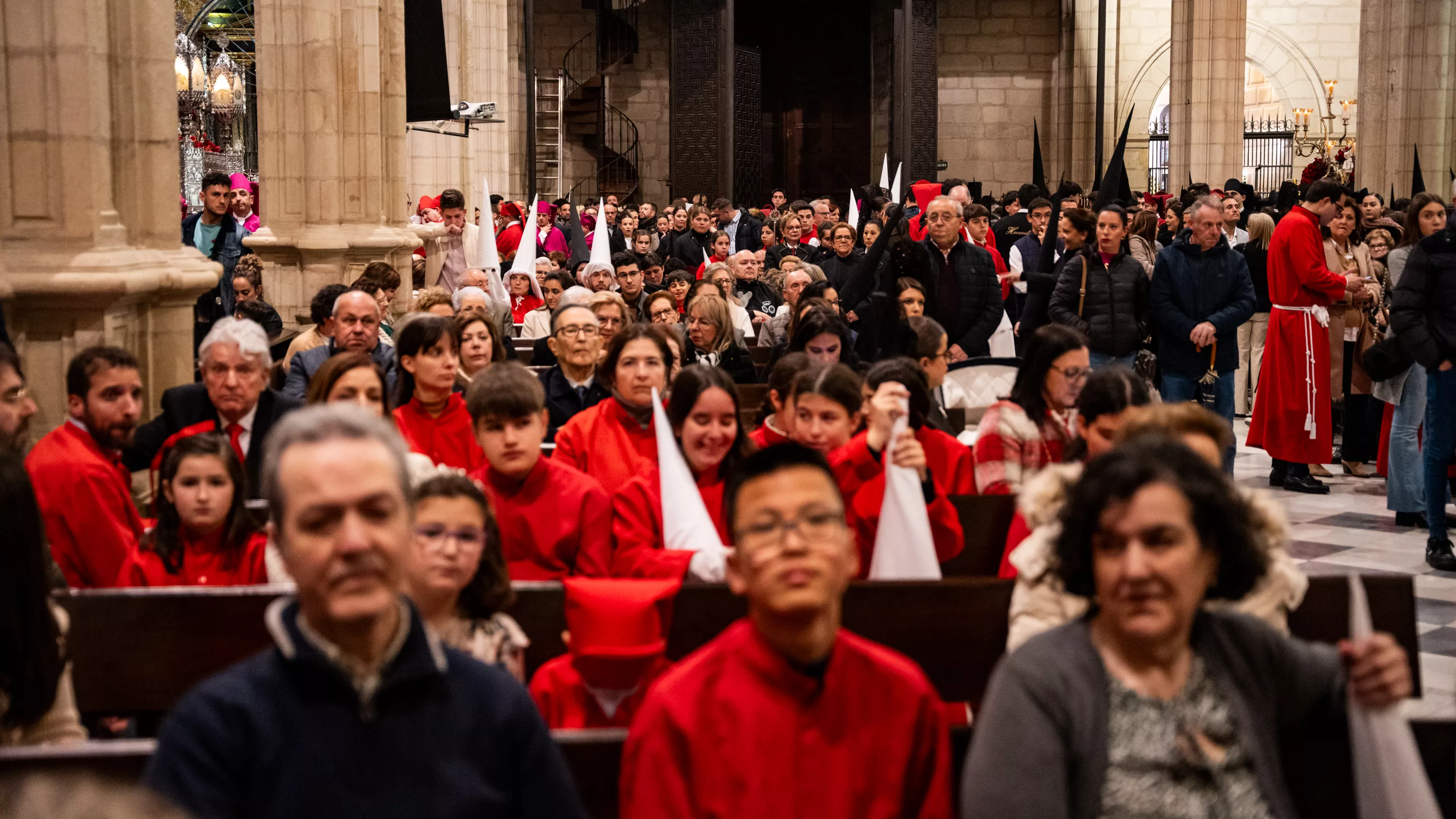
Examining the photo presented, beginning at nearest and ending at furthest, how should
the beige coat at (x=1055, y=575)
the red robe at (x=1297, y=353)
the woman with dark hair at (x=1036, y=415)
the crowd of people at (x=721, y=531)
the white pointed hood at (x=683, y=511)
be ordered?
the crowd of people at (x=721, y=531) → the beige coat at (x=1055, y=575) → the white pointed hood at (x=683, y=511) → the woman with dark hair at (x=1036, y=415) → the red robe at (x=1297, y=353)

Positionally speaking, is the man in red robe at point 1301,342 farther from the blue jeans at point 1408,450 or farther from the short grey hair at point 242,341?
the short grey hair at point 242,341

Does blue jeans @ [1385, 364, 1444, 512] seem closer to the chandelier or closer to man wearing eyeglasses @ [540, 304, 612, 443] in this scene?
man wearing eyeglasses @ [540, 304, 612, 443]

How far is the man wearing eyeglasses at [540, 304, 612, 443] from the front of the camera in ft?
22.7

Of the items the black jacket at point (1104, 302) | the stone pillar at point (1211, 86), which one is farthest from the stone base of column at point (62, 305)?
the stone pillar at point (1211, 86)

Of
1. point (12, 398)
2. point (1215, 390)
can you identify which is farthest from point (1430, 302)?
point (12, 398)

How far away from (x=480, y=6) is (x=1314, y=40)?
16.2 m

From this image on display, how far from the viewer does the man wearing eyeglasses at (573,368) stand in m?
6.91

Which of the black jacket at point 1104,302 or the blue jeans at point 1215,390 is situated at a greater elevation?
the black jacket at point 1104,302

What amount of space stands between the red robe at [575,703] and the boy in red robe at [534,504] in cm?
87

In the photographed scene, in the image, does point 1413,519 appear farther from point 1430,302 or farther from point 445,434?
point 445,434

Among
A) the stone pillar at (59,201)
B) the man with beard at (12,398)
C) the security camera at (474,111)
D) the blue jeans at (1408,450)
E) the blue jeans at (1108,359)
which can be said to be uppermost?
the security camera at (474,111)

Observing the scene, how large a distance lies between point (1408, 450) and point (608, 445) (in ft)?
17.9

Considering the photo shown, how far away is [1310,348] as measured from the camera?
995cm

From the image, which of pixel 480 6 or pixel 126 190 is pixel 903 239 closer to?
pixel 126 190
